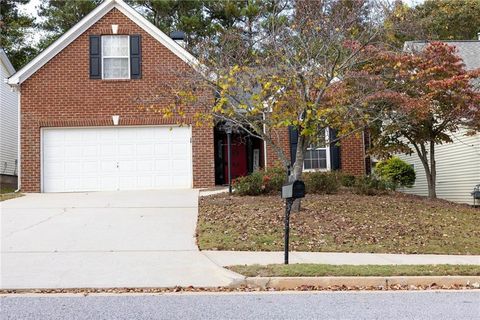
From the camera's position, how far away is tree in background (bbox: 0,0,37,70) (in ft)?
110

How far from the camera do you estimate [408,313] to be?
6449mm

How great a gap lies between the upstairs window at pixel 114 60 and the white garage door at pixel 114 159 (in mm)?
1927

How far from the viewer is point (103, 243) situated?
11.0m

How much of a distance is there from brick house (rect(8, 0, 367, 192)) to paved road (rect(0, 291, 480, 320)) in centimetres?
1186

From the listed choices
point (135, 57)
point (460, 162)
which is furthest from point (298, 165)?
point (460, 162)

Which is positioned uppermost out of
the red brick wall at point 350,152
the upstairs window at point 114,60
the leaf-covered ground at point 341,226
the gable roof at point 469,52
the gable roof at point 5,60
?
the gable roof at point 5,60

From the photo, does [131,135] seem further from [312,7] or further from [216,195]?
[312,7]

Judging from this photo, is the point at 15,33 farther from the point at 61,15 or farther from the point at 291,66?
the point at 291,66

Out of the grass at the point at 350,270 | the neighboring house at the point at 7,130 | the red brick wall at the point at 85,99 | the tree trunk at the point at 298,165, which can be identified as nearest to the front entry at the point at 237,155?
the red brick wall at the point at 85,99

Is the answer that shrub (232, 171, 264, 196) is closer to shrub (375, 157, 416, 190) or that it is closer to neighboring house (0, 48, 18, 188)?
shrub (375, 157, 416, 190)

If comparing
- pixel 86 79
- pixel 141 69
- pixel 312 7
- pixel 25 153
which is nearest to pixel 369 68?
pixel 312 7

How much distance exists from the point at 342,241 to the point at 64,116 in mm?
11591

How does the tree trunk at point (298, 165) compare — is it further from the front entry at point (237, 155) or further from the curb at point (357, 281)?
the front entry at point (237, 155)

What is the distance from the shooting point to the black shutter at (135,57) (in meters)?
19.5
